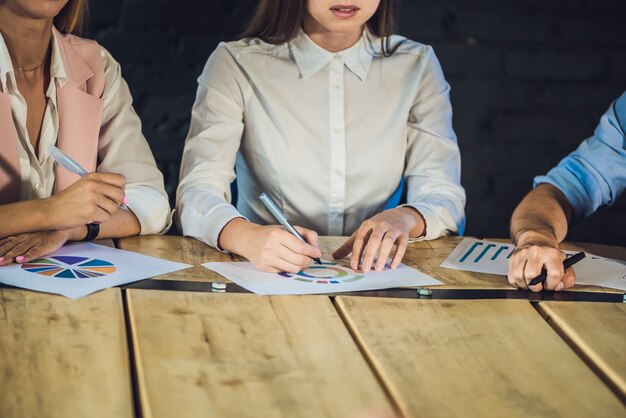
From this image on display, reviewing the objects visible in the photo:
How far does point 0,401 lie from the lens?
3.43 ft

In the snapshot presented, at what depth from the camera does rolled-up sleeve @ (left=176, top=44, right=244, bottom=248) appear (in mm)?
1938

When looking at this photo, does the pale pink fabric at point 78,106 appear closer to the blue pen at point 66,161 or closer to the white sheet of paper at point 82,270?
the blue pen at point 66,161

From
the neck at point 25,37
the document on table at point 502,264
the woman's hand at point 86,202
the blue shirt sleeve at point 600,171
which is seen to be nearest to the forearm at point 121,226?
the woman's hand at point 86,202

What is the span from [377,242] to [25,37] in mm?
850

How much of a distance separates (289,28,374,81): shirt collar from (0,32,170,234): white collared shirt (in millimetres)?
430

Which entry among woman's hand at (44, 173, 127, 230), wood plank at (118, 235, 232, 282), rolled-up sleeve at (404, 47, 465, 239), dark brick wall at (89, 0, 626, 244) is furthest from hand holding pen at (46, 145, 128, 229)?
dark brick wall at (89, 0, 626, 244)

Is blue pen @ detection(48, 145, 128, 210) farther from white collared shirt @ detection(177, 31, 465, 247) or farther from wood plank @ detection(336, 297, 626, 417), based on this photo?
wood plank @ detection(336, 297, 626, 417)

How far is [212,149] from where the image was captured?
2.09 m

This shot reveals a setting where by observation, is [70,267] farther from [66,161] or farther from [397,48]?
[397,48]

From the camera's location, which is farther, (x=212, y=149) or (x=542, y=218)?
(x=212, y=149)

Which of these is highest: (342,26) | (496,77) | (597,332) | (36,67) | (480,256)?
(342,26)

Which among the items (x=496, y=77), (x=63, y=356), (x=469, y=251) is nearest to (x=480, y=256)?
(x=469, y=251)

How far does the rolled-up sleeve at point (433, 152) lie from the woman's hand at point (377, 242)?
278mm

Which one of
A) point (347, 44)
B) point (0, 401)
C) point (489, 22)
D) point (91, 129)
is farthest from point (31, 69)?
point (489, 22)
